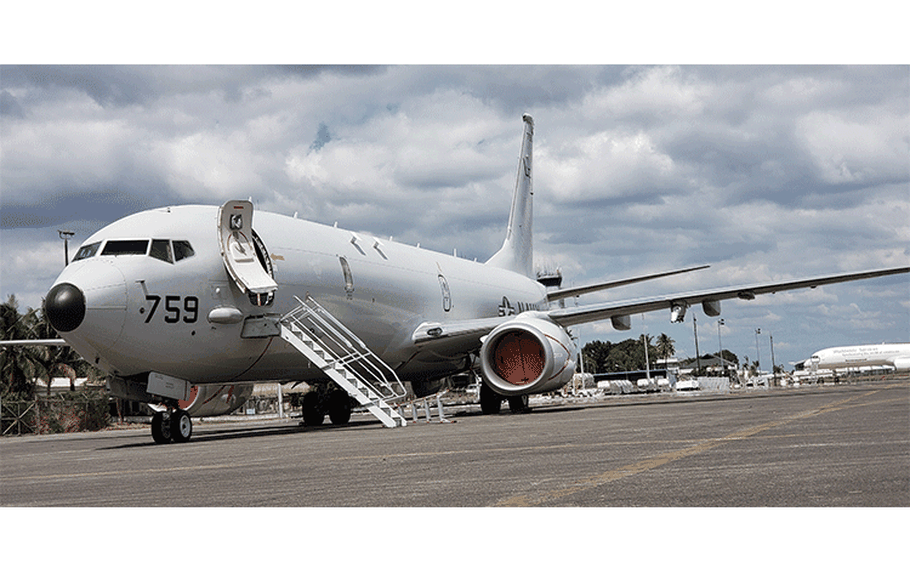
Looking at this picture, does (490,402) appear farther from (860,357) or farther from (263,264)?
(860,357)

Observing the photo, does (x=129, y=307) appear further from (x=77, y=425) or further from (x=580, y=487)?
(x=77, y=425)

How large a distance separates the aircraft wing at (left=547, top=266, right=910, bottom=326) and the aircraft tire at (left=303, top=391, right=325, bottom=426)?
5.75 metres

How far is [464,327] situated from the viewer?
747 inches

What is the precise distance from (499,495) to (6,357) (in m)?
48.3

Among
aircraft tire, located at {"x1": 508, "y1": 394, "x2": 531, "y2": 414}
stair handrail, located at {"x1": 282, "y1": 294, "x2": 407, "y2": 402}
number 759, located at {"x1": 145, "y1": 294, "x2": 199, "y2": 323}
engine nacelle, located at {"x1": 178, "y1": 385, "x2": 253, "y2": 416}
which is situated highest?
number 759, located at {"x1": 145, "y1": 294, "x2": 199, "y2": 323}

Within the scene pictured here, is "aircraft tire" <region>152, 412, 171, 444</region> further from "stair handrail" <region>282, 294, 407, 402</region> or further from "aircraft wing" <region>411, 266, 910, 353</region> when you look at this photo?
Result: "aircraft wing" <region>411, 266, 910, 353</region>

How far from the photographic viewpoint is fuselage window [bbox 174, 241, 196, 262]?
13250 mm

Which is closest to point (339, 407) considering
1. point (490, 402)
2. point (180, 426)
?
point (490, 402)

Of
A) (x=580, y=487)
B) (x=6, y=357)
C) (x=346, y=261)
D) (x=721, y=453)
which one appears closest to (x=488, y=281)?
(x=346, y=261)

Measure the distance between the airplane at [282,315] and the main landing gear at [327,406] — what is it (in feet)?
0.10

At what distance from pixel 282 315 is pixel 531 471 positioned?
8882mm

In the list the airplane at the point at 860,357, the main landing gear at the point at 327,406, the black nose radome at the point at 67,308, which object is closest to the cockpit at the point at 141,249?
the black nose radome at the point at 67,308

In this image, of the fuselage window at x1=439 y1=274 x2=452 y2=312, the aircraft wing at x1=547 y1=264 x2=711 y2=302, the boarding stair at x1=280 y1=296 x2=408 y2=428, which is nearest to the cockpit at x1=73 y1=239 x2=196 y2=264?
the boarding stair at x1=280 y1=296 x2=408 y2=428

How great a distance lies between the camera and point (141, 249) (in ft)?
42.8
